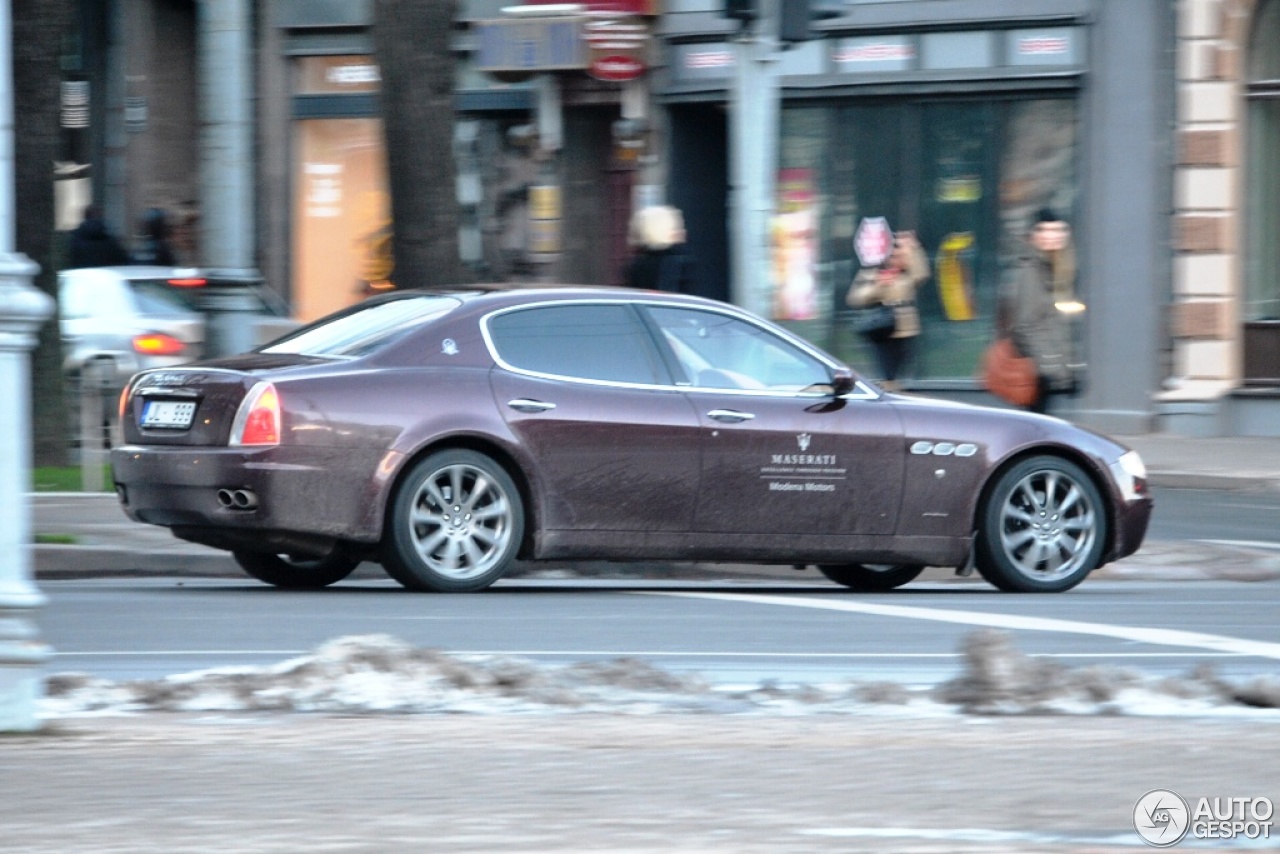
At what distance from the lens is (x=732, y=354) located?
34.5 feet

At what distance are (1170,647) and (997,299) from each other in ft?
46.5

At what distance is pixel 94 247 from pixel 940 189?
307 inches

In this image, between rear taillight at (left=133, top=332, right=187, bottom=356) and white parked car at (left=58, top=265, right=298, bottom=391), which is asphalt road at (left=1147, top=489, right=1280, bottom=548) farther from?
rear taillight at (left=133, top=332, right=187, bottom=356)

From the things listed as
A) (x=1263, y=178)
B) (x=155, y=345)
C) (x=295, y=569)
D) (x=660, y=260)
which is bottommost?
(x=295, y=569)

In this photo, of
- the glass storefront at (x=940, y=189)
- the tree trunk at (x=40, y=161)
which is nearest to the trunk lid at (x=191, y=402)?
the tree trunk at (x=40, y=161)

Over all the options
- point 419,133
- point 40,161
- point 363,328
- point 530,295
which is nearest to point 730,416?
point 530,295

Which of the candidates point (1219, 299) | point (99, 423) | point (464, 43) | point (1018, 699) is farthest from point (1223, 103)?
point (1018, 699)

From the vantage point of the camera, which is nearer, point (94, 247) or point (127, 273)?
point (127, 273)

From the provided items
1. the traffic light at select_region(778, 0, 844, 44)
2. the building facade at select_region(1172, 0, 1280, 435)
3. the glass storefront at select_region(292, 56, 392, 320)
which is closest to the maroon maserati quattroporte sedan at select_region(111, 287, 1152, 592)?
the traffic light at select_region(778, 0, 844, 44)

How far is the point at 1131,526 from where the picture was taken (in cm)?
1093

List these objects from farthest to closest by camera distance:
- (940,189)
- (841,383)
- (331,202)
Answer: (331,202), (940,189), (841,383)

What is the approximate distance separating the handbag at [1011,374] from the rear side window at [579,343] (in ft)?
18.3

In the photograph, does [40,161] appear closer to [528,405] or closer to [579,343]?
[579,343]

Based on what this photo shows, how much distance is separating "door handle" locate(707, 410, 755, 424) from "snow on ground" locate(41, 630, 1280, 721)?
3364 millimetres
